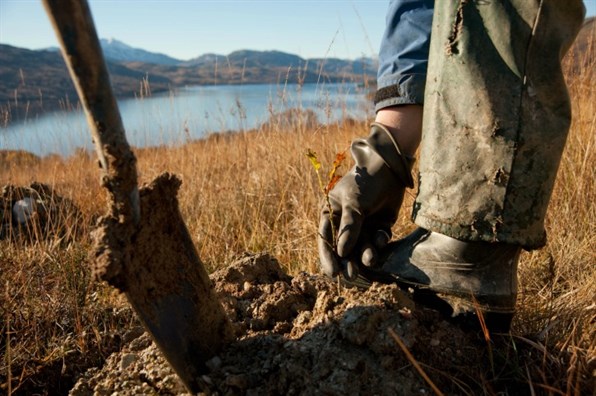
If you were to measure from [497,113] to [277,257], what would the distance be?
1561 mm

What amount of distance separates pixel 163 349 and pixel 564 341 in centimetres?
116

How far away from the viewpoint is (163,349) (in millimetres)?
1316

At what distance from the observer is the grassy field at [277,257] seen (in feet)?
5.07

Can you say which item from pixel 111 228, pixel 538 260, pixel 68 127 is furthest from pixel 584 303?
pixel 68 127

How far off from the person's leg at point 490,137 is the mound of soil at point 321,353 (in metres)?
0.20

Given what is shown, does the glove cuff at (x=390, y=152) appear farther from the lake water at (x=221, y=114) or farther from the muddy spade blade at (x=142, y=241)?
the lake water at (x=221, y=114)

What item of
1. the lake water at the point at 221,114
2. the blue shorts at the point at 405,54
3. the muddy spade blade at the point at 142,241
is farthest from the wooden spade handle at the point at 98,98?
the lake water at the point at 221,114

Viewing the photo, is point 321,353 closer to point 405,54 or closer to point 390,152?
point 390,152

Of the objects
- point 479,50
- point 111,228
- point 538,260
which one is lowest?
point 538,260

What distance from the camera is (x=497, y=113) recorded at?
136cm

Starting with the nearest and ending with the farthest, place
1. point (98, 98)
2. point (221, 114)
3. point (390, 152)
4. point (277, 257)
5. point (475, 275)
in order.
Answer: point (98, 98) → point (475, 275) → point (390, 152) → point (277, 257) → point (221, 114)

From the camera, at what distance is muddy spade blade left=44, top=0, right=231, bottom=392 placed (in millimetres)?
1057

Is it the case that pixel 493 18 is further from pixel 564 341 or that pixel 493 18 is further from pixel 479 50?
pixel 564 341

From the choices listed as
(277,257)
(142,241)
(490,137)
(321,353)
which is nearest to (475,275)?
(490,137)
